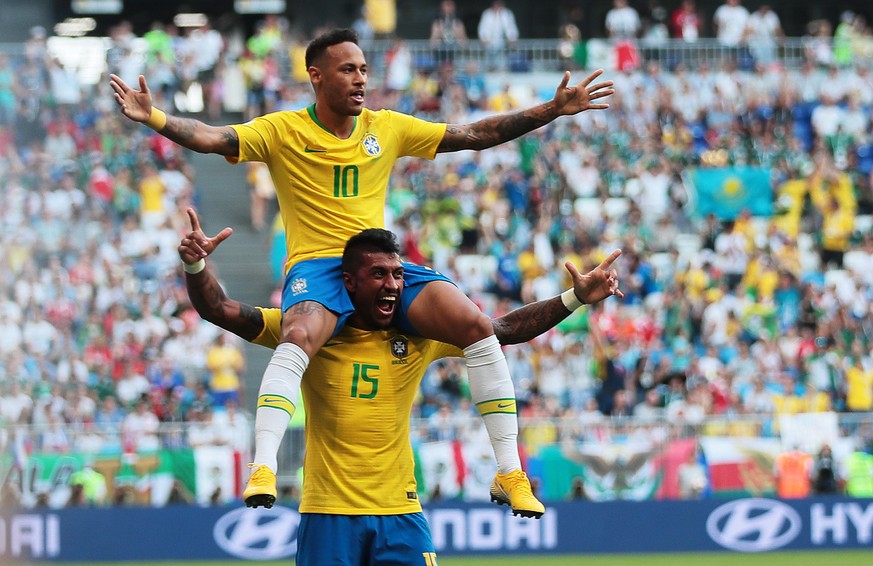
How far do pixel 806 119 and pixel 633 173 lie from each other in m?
3.45

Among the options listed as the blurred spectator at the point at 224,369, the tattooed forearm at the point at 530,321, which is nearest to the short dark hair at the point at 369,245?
the tattooed forearm at the point at 530,321

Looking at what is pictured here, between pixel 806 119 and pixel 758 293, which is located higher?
pixel 806 119

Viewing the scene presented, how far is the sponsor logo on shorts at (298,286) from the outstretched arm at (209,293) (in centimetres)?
29

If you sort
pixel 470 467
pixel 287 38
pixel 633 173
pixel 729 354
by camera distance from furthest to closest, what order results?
pixel 287 38
pixel 633 173
pixel 729 354
pixel 470 467

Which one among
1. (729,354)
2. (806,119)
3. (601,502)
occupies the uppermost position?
(806,119)

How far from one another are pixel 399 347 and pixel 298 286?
0.59 m

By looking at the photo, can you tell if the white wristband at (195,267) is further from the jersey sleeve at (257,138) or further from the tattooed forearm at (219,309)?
the jersey sleeve at (257,138)

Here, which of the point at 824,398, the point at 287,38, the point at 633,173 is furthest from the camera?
the point at 287,38

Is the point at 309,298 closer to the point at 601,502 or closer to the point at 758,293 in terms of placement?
the point at 601,502

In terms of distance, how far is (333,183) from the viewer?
326 inches

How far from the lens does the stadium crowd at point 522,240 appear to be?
1983 centimetres

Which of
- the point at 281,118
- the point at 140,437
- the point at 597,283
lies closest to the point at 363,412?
the point at 597,283

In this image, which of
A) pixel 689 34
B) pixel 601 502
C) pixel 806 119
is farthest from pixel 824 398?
pixel 689 34

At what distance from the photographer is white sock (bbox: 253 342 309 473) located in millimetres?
7672
